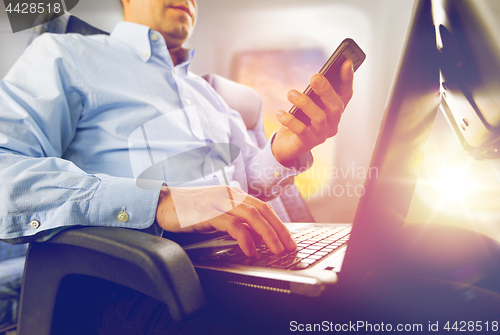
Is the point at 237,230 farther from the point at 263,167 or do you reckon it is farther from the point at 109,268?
the point at 263,167

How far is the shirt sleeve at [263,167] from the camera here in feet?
2.73

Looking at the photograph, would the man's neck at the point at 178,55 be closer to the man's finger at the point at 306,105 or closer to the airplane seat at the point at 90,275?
the man's finger at the point at 306,105

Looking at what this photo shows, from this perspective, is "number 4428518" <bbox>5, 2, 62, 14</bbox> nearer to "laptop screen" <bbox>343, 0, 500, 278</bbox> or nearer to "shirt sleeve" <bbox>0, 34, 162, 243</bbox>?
"shirt sleeve" <bbox>0, 34, 162, 243</bbox>

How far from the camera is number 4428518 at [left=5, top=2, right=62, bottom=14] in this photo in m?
0.85

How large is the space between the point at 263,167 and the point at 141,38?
50cm

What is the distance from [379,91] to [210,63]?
887 mm

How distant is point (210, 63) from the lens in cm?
155

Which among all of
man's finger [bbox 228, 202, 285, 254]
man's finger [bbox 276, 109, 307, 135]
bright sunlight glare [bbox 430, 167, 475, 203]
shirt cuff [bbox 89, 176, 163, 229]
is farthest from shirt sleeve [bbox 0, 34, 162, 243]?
bright sunlight glare [bbox 430, 167, 475, 203]

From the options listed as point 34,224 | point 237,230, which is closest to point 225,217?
point 237,230

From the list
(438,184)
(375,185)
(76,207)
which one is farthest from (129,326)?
(438,184)

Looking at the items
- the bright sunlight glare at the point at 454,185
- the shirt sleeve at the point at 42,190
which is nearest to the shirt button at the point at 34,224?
the shirt sleeve at the point at 42,190

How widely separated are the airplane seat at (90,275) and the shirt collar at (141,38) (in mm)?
591

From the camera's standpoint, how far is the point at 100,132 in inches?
26.5

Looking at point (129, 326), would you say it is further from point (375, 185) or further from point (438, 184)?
point (438, 184)
